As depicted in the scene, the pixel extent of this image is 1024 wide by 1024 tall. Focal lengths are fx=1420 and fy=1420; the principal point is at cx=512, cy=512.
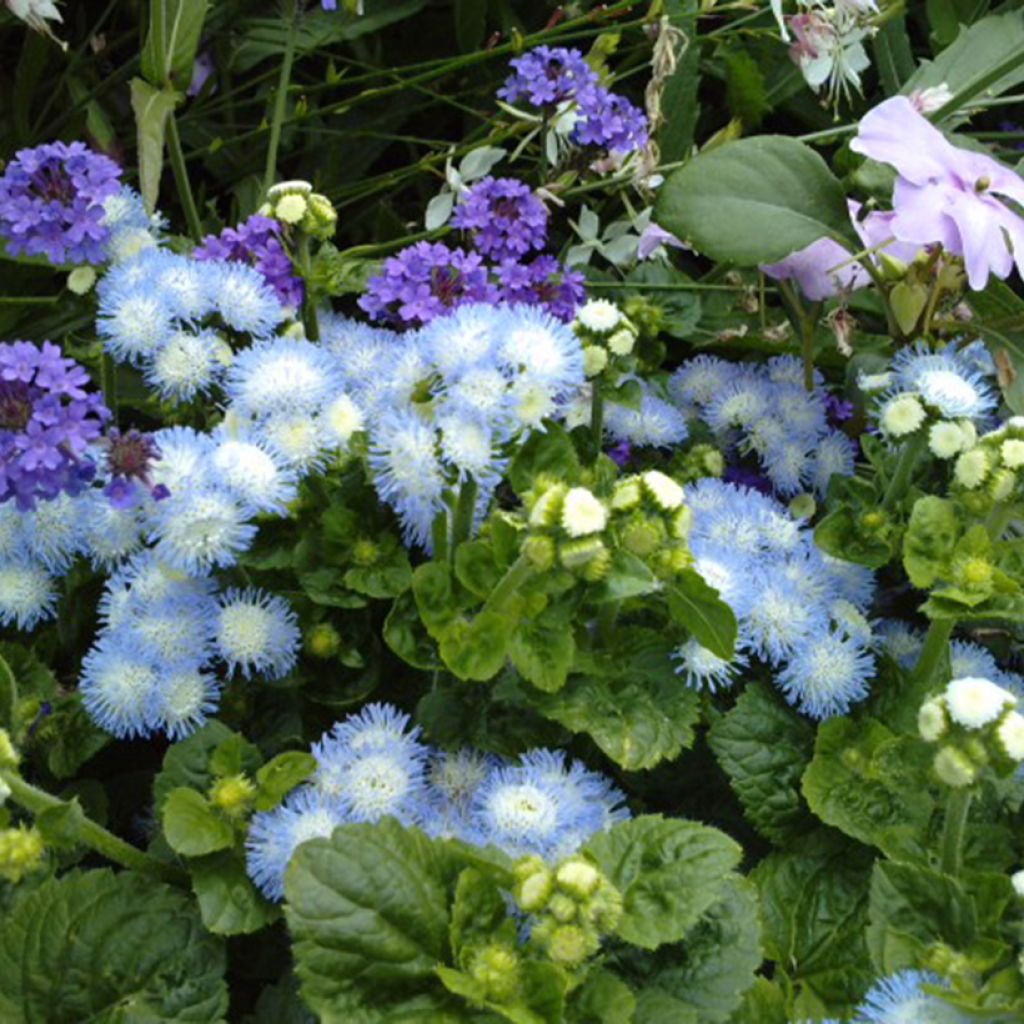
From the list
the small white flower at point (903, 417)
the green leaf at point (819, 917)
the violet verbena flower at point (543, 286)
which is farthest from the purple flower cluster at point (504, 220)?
the green leaf at point (819, 917)

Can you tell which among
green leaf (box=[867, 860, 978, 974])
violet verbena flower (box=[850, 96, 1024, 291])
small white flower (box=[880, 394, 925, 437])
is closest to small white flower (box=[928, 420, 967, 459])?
small white flower (box=[880, 394, 925, 437])

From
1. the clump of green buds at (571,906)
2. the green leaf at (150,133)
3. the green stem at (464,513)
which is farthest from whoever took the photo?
the green leaf at (150,133)

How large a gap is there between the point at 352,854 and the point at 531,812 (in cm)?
15

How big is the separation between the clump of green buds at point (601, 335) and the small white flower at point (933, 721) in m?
0.37

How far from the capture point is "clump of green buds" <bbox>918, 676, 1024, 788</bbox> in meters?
0.86

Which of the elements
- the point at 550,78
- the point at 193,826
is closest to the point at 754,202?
the point at 550,78

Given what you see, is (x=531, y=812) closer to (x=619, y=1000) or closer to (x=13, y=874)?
(x=619, y=1000)

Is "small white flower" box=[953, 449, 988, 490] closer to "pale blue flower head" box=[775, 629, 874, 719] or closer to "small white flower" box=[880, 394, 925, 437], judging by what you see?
"small white flower" box=[880, 394, 925, 437]

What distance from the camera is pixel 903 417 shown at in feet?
3.62

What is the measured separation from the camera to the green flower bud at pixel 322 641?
3.45ft

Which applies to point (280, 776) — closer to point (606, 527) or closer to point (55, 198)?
point (606, 527)

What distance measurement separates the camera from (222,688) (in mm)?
1063

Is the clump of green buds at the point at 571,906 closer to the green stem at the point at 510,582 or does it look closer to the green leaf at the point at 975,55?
the green stem at the point at 510,582

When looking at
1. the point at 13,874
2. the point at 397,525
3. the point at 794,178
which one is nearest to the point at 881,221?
the point at 794,178
